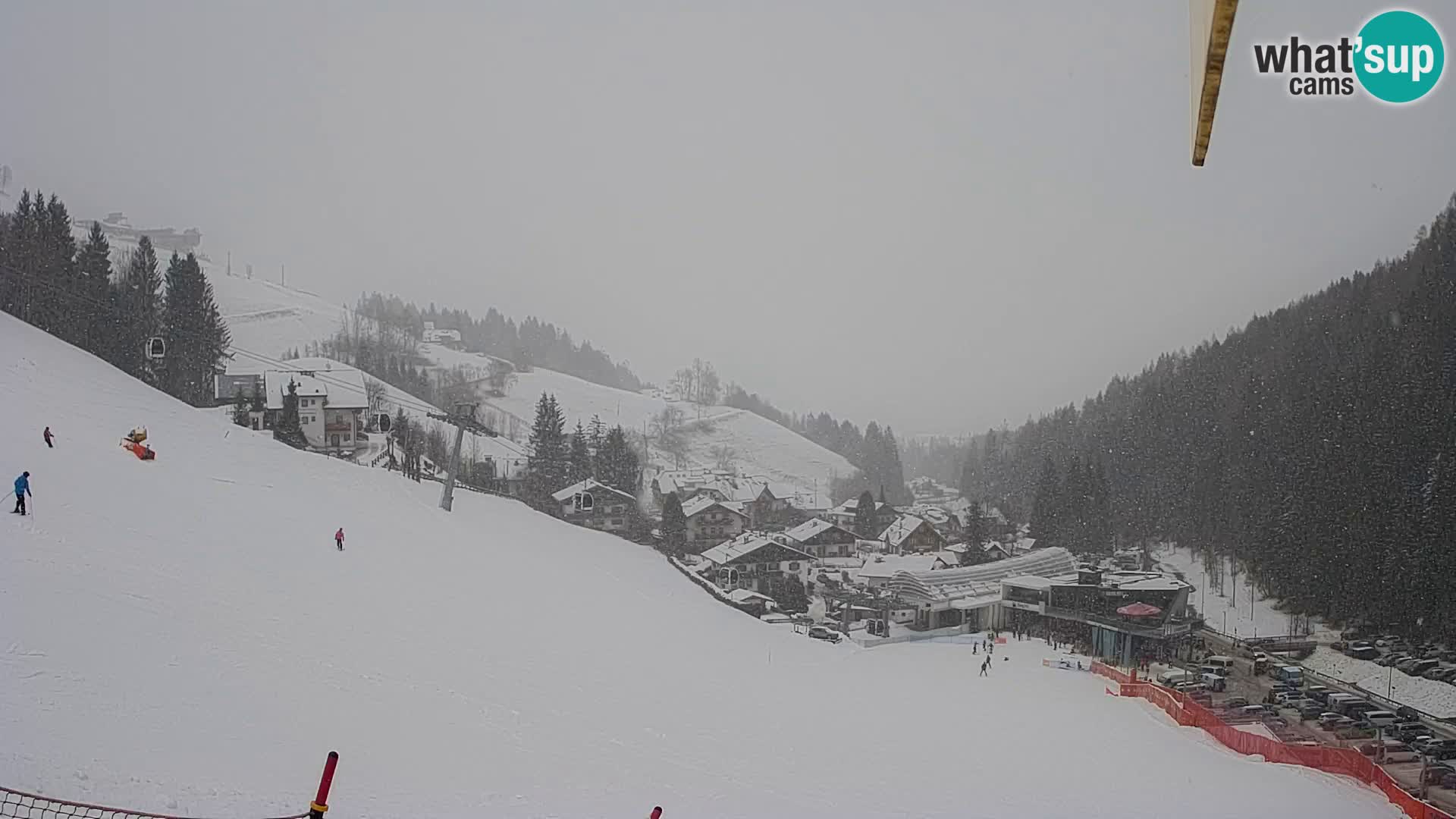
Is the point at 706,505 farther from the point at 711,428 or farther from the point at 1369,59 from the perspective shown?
the point at 1369,59

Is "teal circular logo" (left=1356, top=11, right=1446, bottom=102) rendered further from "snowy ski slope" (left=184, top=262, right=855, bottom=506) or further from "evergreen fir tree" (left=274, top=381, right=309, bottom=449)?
"evergreen fir tree" (left=274, top=381, right=309, bottom=449)

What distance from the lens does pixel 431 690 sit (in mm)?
6555

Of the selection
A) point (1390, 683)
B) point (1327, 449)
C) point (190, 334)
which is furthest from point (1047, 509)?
point (190, 334)

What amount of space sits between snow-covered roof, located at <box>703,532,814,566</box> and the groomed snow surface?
9.76ft

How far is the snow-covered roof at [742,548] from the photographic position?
1591 cm

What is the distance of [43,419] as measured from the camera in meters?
10.7

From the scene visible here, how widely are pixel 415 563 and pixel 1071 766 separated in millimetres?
7812

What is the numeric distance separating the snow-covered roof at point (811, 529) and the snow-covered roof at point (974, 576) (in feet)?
6.69

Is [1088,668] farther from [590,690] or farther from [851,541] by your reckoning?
[590,690]

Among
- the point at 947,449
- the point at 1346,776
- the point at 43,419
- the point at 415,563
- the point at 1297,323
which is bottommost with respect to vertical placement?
the point at 1346,776

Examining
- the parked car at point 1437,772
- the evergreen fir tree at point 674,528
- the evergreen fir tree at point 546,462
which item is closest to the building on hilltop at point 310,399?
the evergreen fir tree at point 546,462

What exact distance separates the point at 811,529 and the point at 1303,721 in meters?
8.52

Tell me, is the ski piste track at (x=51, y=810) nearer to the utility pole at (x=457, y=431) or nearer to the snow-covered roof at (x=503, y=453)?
the utility pole at (x=457, y=431)

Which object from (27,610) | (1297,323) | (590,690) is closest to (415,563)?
(590,690)
